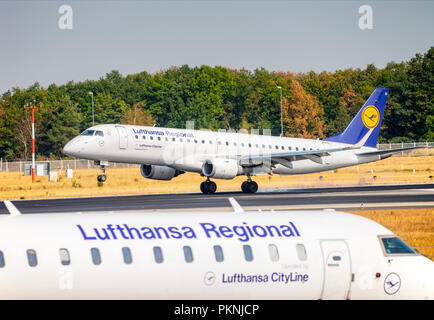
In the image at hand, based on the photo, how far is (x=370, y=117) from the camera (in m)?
60.8

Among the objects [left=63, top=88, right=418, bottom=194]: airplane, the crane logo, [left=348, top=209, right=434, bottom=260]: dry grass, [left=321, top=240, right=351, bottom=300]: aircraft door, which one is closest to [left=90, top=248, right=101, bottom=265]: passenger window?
[left=321, top=240, right=351, bottom=300]: aircraft door

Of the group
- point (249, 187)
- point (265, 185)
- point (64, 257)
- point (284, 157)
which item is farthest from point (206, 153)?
point (64, 257)

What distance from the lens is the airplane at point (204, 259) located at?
11.6 m

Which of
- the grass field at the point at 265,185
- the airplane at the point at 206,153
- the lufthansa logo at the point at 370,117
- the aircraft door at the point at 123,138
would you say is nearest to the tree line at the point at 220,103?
the grass field at the point at 265,185

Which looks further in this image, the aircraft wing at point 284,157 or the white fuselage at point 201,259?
the aircraft wing at point 284,157

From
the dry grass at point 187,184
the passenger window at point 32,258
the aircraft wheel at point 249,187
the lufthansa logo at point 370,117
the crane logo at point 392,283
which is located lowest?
the dry grass at point 187,184

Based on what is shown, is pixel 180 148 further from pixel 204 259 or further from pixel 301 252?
pixel 204 259

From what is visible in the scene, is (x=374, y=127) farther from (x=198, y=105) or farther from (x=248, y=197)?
(x=198, y=105)

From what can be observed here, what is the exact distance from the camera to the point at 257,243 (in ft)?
41.2

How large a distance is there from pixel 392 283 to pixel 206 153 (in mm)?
39055

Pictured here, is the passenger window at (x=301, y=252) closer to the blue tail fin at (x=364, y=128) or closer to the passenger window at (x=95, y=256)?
the passenger window at (x=95, y=256)

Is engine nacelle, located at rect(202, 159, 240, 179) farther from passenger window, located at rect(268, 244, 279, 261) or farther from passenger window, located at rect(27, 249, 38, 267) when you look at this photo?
passenger window, located at rect(27, 249, 38, 267)

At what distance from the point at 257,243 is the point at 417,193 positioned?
37.8m

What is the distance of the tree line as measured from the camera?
125m
